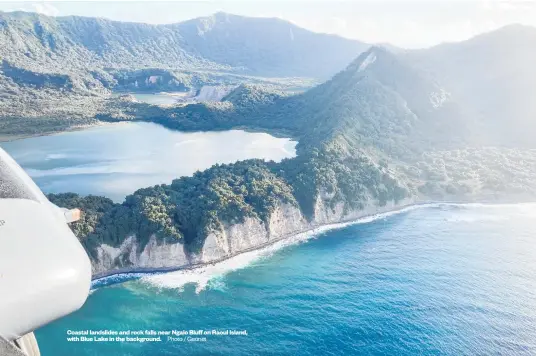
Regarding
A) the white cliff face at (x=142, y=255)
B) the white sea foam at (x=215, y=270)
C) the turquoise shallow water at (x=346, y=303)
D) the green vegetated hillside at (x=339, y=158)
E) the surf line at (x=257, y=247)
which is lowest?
the turquoise shallow water at (x=346, y=303)

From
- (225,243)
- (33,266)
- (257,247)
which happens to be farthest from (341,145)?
(33,266)

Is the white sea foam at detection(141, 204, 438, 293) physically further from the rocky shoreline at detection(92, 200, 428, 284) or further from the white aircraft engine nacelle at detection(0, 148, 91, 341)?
the white aircraft engine nacelle at detection(0, 148, 91, 341)

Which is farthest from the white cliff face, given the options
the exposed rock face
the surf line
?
the surf line

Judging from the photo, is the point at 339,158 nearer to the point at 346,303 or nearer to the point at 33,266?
the point at 346,303

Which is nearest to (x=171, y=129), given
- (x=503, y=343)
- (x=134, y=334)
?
(x=134, y=334)

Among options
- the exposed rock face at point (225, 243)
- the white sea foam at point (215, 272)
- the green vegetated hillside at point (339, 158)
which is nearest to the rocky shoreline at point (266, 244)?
the exposed rock face at point (225, 243)

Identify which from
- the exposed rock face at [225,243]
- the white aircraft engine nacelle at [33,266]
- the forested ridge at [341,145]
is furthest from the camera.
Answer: the forested ridge at [341,145]

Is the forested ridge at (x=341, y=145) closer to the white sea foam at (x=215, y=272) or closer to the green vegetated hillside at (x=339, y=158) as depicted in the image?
the green vegetated hillside at (x=339, y=158)
